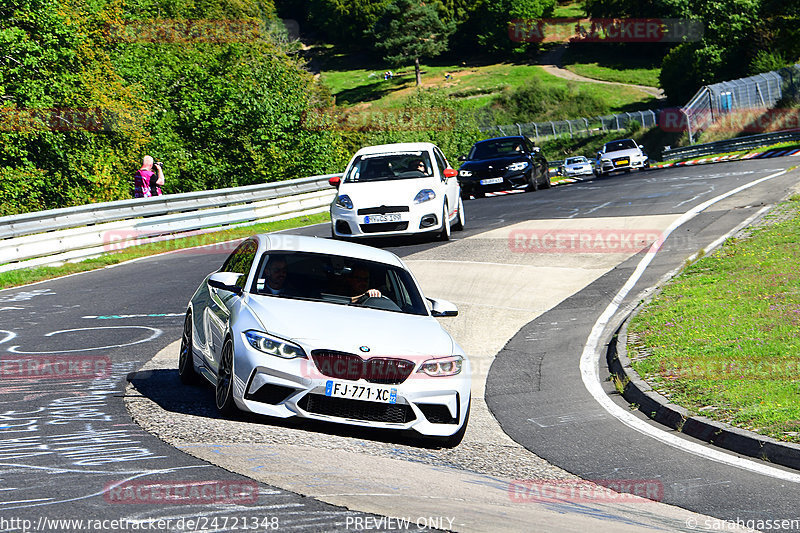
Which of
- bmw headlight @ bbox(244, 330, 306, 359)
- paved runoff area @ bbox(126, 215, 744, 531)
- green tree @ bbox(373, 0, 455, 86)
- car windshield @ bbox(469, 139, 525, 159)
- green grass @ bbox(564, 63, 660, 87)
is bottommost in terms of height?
paved runoff area @ bbox(126, 215, 744, 531)

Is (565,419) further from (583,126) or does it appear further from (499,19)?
(499,19)

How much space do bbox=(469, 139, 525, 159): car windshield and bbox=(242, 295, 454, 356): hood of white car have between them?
2251 centimetres

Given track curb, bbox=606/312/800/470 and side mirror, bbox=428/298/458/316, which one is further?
side mirror, bbox=428/298/458/316

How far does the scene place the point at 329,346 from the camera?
24.1 ft

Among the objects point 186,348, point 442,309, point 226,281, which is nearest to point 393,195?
point 186,348

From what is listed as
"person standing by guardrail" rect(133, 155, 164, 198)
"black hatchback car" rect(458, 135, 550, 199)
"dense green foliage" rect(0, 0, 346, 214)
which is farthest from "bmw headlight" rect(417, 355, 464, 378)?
"dense green foliage" rect(0, 0, 346, 214)

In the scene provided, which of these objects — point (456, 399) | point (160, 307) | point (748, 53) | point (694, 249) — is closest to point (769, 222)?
point (694, 249)

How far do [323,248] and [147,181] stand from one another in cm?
1607

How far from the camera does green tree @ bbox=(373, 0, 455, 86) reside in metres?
138

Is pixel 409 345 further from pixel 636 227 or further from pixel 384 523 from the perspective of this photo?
pixel 636 227

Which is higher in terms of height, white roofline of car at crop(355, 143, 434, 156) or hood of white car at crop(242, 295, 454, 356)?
white roofline of car at crop(355, 143, 434, 156)

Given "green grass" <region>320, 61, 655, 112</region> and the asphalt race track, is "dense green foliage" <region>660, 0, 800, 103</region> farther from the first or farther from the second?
the asphalt race track

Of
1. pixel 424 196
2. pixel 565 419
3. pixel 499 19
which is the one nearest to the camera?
pixel 565 419

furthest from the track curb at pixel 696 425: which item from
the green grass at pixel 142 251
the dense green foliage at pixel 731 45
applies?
the dense green foliage at pixel 731 45
